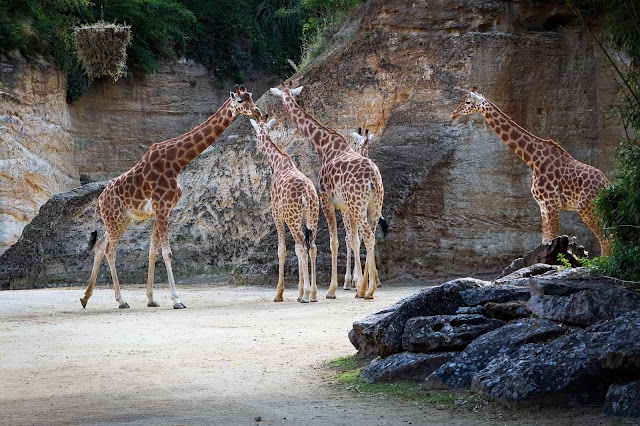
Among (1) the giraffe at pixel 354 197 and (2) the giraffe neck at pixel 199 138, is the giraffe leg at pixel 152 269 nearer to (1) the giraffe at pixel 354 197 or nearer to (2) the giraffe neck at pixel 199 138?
(2) the giraffe neck at pixel 199 138

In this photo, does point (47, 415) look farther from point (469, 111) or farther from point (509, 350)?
point (469, 111)

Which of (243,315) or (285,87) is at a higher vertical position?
(285,87)

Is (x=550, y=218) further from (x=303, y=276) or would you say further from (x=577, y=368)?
(x=577, y=368)

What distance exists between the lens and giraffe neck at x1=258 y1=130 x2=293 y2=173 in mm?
16328

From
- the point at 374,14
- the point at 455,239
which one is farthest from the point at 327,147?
the point at 374,14

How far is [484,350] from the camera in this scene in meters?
7.07

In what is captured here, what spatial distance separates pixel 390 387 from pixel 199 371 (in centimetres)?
202

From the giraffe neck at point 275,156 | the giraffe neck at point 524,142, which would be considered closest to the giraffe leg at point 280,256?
the giraffe neck at point 275,156

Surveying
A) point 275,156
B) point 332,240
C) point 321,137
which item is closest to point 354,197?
point 332,240

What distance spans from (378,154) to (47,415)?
47.6ft

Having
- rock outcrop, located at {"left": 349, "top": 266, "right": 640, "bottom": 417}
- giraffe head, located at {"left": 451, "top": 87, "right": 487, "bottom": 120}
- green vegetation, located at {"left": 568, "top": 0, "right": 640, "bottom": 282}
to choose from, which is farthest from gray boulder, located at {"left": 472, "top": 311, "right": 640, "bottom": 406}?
giraffe head, located at {"left": 451, "top": 87, "right": 487, "bottom": 120}

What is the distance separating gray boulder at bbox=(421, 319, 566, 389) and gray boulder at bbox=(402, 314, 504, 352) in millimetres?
235

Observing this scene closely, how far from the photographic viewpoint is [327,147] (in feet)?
56.4

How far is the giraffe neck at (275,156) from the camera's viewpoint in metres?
16.3
